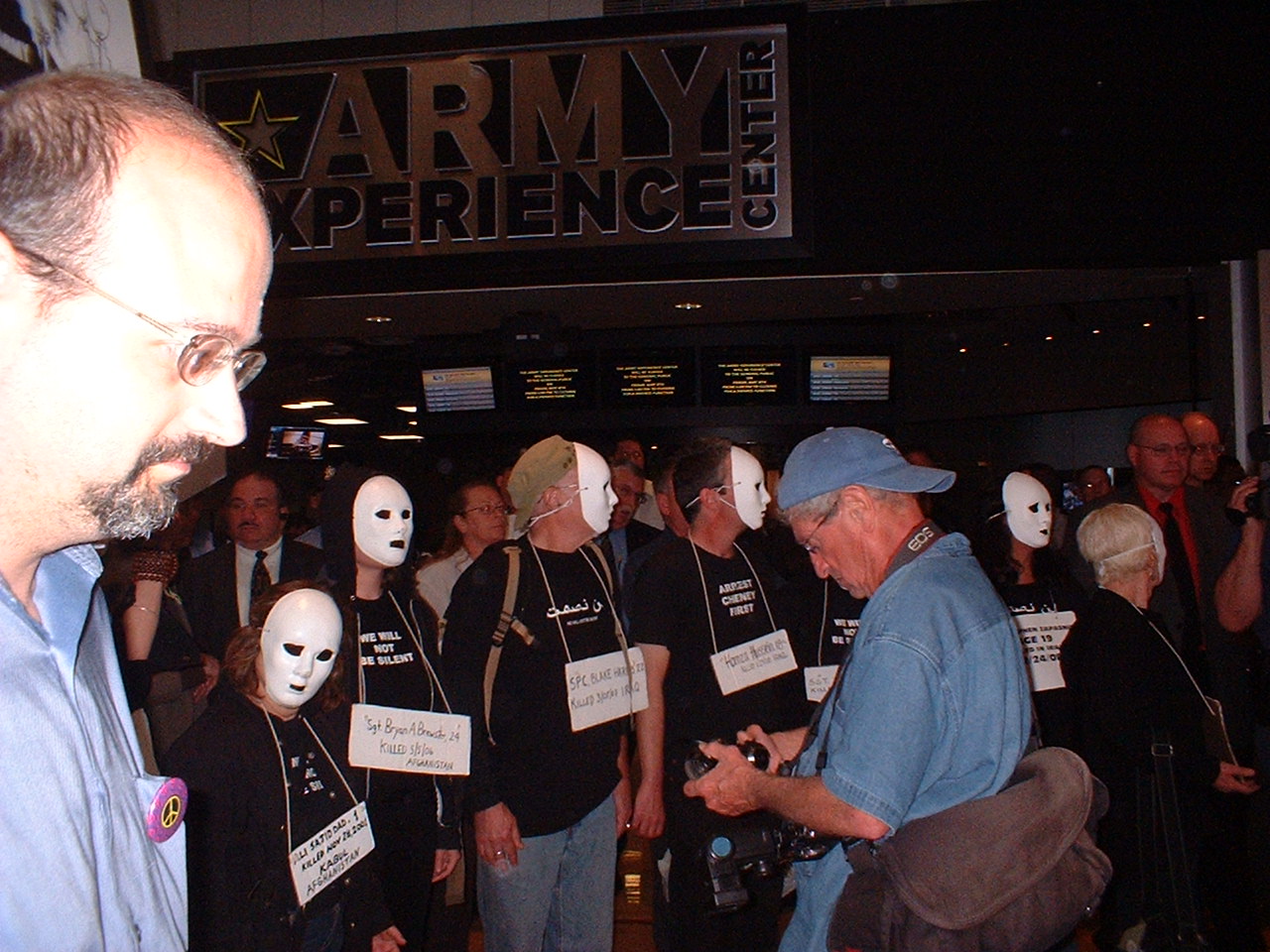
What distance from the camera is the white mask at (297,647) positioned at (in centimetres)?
228

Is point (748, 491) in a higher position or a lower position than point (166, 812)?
higher

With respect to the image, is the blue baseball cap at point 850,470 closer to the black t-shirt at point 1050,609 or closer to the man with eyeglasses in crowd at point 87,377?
the man with eyeglasses in crowd at point 87,377

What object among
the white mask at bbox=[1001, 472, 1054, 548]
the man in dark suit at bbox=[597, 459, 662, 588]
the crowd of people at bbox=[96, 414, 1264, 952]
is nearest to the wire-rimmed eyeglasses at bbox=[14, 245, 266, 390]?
the crowd of people at bbox=[96, 414, 1264, 952]

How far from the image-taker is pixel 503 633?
9.41 ft

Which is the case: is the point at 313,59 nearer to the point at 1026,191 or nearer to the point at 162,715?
the point at 162,715

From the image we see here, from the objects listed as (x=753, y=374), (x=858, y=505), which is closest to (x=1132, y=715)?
(x=858, y=505)

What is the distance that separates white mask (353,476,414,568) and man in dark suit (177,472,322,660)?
1.27 m

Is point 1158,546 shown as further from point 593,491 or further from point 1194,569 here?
point 593,491

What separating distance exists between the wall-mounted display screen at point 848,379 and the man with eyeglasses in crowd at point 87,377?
23.2 feet

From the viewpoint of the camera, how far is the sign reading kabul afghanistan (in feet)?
13.6

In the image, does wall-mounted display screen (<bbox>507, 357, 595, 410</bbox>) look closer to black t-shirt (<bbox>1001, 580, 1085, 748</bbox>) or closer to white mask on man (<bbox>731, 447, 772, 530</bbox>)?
white mask on man (<bbox>731, 447, 772, 530</bbox>)

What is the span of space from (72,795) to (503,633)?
208cm

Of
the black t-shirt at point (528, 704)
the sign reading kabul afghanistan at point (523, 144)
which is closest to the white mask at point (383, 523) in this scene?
the black t-shirt at point (528, 704)

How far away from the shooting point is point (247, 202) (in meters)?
0.84
